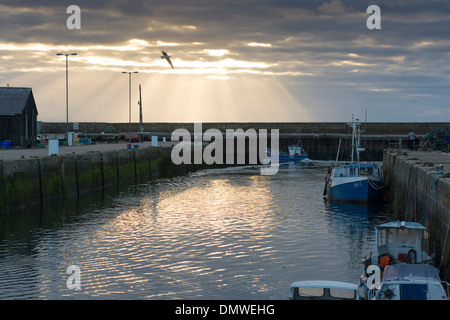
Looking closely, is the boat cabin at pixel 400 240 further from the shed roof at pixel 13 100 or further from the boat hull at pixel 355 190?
the shed roof at pixel 13 100

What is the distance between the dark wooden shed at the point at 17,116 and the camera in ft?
219

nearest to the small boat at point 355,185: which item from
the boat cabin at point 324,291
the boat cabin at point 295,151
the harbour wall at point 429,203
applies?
the harbour wall at point 429,203

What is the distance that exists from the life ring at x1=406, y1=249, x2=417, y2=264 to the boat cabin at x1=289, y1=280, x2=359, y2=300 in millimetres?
6185

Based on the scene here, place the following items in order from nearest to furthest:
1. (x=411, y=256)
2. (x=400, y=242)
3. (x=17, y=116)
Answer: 1. (x=411, y=256)
2. (x=400, y=242)
3. (x=17, y=116)

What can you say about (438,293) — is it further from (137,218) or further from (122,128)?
Answer: (122,128)

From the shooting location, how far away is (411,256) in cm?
2386

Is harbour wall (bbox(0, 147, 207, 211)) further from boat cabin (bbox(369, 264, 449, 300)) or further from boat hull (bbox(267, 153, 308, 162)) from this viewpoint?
boat cabin (bbox(369, 264, 449, 300))

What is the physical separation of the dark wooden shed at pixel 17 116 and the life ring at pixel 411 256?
53.4 meters

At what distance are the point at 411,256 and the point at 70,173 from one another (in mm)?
34536

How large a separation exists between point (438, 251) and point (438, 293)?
763 cm

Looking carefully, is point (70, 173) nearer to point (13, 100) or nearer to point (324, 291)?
point (13, 100)

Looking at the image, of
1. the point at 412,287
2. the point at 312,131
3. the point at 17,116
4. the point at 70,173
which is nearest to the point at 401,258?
the point at 412,287
